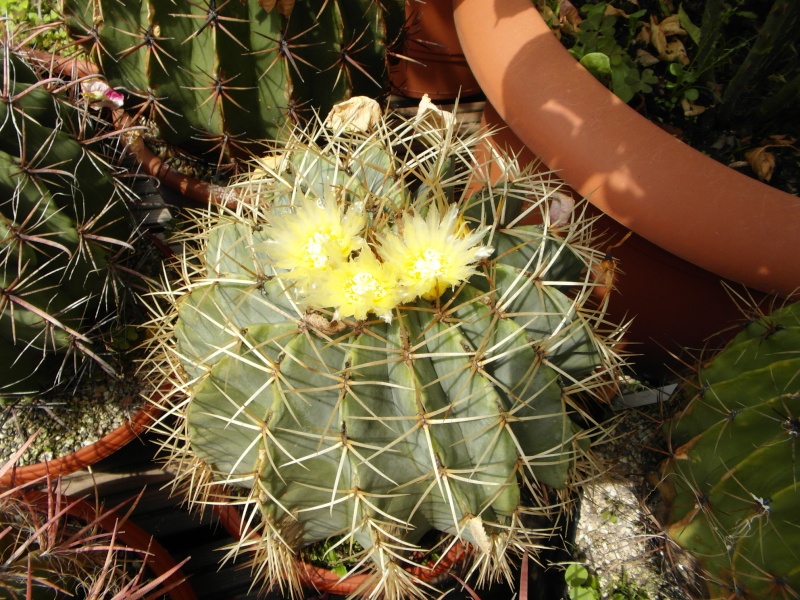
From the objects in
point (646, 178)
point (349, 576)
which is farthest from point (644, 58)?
point (349, 576)

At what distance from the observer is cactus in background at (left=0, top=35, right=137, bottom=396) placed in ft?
3.25

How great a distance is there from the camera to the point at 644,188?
3.67 feet

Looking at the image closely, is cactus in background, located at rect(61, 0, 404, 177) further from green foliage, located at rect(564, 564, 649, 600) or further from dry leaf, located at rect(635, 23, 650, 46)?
Answer: green foliage, located at rect(564, 564, 649, 600)

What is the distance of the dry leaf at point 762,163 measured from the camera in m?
1.34

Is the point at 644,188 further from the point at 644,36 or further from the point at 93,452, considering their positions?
the point at 93,452

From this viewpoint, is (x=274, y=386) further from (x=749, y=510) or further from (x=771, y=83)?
(x=771, y=83)

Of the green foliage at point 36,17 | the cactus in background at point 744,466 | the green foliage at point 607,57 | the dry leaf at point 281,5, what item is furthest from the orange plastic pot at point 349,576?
the green foliage at point 36,17

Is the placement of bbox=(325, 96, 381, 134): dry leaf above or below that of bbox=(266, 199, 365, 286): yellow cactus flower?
below

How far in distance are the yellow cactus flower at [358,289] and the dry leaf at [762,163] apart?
41.3 inches

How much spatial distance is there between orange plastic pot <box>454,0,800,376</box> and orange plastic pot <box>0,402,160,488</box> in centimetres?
94

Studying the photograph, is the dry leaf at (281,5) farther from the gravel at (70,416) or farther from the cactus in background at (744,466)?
the cactus in background at (744,466)

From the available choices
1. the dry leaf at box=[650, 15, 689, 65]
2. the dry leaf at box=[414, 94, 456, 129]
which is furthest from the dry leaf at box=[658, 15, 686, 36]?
the dry leaf at box=[414, 94, 456, 129]

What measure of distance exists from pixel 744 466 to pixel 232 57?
1100 mm

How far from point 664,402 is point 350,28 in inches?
37.9
